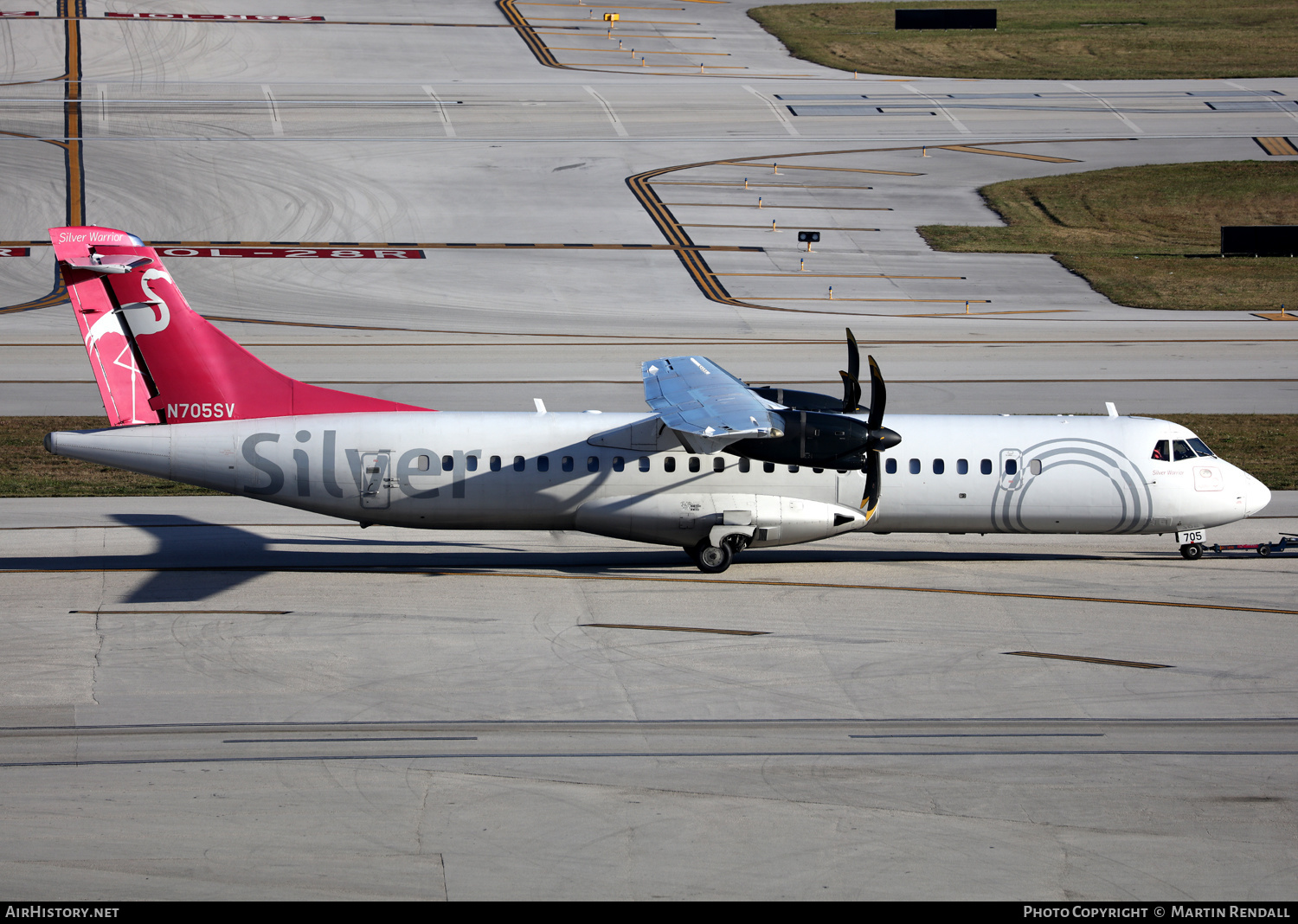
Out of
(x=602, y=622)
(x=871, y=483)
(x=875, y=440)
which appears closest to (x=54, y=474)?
(x=602, y=622)

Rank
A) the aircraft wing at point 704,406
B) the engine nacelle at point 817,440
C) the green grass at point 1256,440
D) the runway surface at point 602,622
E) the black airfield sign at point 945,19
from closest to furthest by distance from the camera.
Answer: the runway surface at point 602,622
the aircraft wing at point 704,406
the engine nacelle at point 817,440
the green grass at point 1256,440
the black airfield sign at point 945,19

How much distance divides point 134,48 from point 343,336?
142 ft

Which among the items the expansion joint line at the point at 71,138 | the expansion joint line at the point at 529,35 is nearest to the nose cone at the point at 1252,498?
the expansion joint line at the point at 71,138

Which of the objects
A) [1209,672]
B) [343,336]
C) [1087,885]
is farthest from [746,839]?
[343,336]

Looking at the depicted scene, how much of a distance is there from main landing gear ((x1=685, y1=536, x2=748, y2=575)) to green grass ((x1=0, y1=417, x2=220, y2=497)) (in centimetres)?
1219

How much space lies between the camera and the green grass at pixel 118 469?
109ft

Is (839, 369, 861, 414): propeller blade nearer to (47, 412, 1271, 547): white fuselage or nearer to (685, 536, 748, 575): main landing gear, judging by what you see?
(47, 412, 1271, 547): white fuselage

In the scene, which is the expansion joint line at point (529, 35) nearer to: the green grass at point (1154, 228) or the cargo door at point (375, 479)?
the green grass at point (1154, 228)

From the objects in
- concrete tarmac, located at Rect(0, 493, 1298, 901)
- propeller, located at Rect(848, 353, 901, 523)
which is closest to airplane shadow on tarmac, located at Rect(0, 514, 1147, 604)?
concrete tarmac, located at Rect(0, 493, 1298, 901)

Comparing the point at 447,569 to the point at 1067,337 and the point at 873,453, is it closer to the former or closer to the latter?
the point at 873,453

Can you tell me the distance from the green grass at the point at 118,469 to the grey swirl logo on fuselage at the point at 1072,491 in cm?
895

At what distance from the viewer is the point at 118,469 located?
31719 millimetres

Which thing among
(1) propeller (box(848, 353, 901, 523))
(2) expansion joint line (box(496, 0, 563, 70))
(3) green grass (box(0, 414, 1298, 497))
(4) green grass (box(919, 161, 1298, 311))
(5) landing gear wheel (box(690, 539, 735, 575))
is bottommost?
(4) green grass (box(919, 161, 1298, 311))

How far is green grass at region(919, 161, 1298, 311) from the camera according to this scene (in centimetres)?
5516
